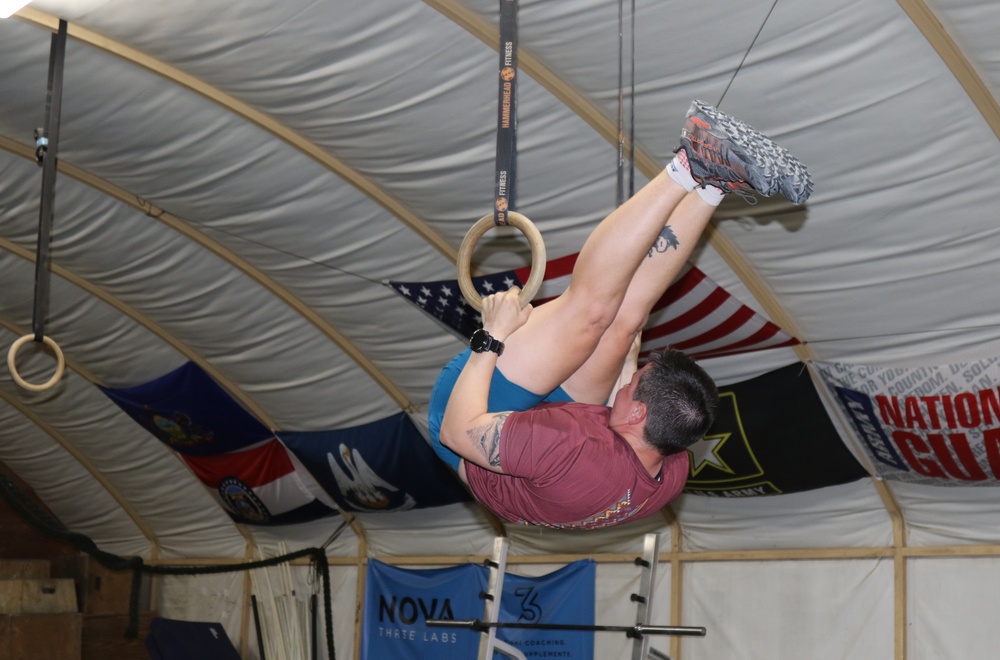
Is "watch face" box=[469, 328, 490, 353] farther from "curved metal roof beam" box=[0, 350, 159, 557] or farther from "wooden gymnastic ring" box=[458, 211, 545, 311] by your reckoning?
"curved metal roof beam" box=[0, 350, 159, 557]

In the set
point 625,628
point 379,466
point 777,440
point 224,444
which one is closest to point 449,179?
point 777,440

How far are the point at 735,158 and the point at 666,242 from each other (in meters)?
0.46

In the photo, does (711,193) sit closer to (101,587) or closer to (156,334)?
(156,334)

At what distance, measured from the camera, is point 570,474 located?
301cm

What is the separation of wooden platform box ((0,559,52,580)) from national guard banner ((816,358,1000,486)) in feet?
29.1

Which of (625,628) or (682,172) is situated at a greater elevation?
(682,172)

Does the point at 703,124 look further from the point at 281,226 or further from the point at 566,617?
the point at 566,617

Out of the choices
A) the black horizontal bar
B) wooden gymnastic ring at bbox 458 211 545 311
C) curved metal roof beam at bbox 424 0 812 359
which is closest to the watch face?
wooden gymnastic ring at bbox 458 211 545 311

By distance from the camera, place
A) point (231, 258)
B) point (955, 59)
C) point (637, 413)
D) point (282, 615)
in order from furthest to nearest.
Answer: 1. point (282, 615)
2. point (231, 258)
3. point (955, 59)
4. point (637, 413)

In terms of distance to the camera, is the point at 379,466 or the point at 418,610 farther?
the point at 418,610

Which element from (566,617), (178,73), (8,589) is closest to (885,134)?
(178,73)

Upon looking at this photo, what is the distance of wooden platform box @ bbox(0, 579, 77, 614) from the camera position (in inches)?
424

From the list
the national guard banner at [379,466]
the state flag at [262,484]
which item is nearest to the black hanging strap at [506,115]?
the national guard banner at [379,466]

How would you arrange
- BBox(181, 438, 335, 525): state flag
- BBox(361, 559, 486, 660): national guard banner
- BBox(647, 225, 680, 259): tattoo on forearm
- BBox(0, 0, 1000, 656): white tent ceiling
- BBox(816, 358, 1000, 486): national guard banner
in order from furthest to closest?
BBox(181, 438, 335, 525): state flag < BBox(361, 559, 486, 660): national guard banner < BBox(816, 358, 1000, 486): national guard banner < BBox(0, 0, 1000, 656): white tent ceiling < BBox(647, 225, 680, 259): tattoo on forearm
